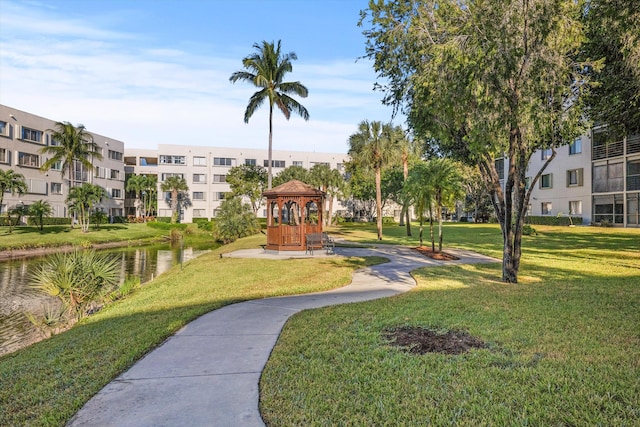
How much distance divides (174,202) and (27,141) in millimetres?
23520

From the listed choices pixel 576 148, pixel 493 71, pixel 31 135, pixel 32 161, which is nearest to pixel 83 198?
pixel 32 161

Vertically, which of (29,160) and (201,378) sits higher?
(29,160)

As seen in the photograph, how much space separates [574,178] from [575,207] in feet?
9.61

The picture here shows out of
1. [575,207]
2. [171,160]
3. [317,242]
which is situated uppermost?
[171,160]

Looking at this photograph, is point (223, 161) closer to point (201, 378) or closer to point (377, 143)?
point (377, 143)

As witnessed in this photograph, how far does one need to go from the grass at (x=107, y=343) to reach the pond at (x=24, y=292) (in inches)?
74.3

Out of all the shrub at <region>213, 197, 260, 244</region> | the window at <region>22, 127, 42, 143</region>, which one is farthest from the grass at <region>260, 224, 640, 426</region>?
the window at <region>22, 127, 42, 143</region>

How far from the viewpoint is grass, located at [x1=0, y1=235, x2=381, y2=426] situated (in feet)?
14.6

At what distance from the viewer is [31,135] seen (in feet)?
165

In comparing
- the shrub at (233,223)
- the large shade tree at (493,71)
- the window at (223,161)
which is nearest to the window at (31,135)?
the shrub at (233,223)

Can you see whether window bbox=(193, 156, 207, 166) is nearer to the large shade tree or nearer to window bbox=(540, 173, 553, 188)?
window bbox=(540, 173, 553, 188)

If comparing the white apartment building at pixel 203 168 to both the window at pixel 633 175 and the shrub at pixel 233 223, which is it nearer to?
the shrub at pixel 233 223

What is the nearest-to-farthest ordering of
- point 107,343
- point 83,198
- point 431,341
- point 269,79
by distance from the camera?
point 431,341 < point 107,343 < point 269,79 < point 83,198

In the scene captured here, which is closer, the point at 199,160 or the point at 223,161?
the point at 199,160
